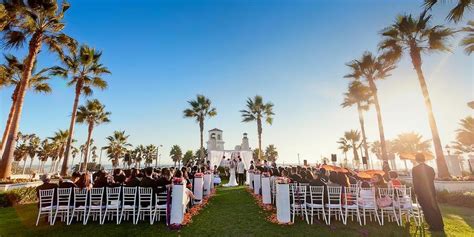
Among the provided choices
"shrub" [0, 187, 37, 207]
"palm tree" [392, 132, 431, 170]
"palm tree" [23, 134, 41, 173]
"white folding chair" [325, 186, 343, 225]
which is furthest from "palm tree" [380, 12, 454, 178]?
"palm tree" [23, 134, 41, 173]

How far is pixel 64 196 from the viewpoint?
6.96 metres

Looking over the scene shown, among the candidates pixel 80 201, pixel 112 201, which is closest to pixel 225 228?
pixel 112 201

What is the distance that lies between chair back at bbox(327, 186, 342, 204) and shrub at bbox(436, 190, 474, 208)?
24.0 feet

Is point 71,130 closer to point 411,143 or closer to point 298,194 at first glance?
point 298,194

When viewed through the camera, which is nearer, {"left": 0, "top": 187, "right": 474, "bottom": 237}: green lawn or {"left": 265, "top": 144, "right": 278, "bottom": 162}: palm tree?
{"left": 0, "top": 187, "right": 474, "bottom": 237}: green lawn

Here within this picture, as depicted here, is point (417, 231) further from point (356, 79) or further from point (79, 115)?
point (79, 115)

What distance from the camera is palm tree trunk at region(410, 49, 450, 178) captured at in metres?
13.5

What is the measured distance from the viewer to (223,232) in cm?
605

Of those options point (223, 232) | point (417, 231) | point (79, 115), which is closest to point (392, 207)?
point (417, 231)

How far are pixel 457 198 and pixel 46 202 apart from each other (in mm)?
15927

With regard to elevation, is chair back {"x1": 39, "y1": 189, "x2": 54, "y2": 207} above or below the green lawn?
above

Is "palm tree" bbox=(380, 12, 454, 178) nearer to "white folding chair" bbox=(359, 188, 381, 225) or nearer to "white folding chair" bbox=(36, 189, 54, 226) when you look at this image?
"white folding chair" bbox=(359, 188, 381, 225)

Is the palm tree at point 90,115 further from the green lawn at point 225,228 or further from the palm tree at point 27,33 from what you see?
the green lawn at point 225,228

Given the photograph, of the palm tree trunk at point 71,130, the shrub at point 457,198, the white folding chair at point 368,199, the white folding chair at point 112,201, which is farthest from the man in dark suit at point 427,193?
the palm tree trunk at point 71,130
